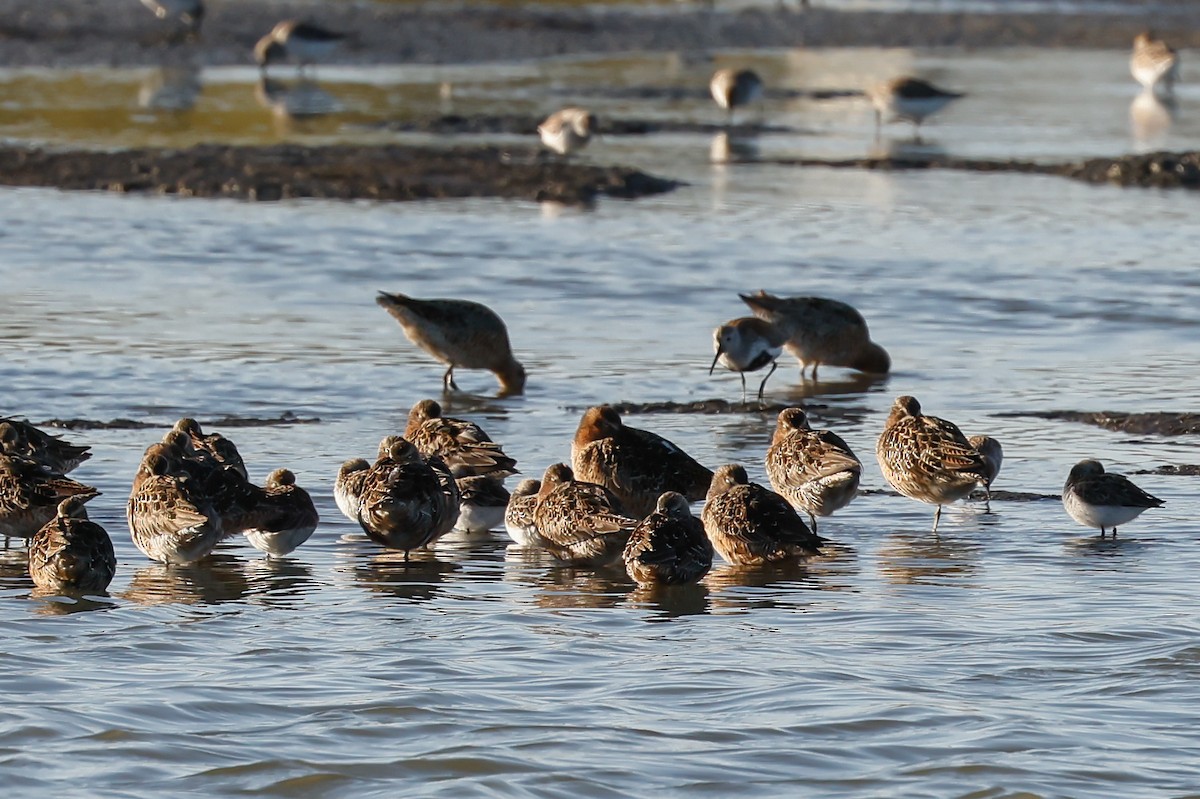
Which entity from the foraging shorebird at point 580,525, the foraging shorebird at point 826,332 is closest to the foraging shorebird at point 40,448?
the foraging shorebird at point 580,525

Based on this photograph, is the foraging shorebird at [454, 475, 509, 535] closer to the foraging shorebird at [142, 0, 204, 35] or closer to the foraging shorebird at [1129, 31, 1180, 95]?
the foraging shorebird at [1129, 31, 1180, 95]

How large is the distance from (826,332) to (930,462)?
5641 millimetres

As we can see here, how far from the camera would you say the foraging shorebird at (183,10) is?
50.2m

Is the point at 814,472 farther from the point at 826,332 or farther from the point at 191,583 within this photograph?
the point at 826,332

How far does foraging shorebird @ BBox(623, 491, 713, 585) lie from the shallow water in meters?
0.14

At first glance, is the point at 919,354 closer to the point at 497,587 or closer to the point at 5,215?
the point at 497,587

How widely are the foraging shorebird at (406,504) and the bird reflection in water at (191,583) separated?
722 millimetres

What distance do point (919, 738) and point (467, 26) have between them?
4896 centimetres

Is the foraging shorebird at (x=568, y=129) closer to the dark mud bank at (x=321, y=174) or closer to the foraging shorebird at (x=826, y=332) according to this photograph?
the dark mud bank at (x=321, y=174)

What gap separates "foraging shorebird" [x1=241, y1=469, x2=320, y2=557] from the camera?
10.6m

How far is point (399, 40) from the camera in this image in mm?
52344

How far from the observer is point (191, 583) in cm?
1037

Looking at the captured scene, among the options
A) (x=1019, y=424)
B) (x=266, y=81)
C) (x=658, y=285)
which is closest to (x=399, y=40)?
(x=266, y=81)

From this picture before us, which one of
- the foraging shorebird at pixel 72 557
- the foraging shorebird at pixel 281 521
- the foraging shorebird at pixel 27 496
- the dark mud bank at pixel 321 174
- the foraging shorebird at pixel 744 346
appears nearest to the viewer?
the foraging shorebird at pixel 72 557
